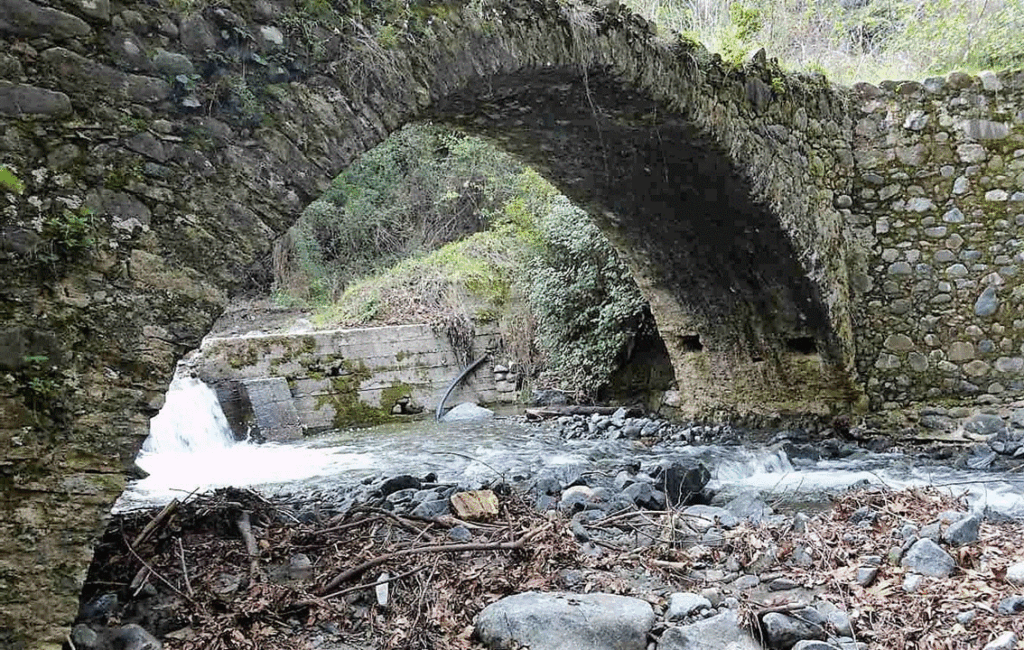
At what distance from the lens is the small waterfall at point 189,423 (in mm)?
7176

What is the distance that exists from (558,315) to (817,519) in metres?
5.40

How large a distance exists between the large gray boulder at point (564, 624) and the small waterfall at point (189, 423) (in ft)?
17.7

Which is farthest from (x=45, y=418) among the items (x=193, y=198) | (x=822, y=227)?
(x=822, y=227)

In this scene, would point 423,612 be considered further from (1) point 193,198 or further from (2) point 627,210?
(2) point 627,210

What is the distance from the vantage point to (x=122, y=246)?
2410 millimetres

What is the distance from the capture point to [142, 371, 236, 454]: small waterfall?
718 centimetres

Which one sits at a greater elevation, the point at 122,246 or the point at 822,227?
the point at 822,227

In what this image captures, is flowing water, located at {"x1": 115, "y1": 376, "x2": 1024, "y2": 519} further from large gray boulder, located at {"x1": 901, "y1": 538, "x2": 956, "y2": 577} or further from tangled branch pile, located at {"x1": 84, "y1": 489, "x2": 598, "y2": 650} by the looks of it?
tangled branch pile, located at {"x1": 84, "y1": 489, "x2": 598, "y2": 650}

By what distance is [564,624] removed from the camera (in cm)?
240

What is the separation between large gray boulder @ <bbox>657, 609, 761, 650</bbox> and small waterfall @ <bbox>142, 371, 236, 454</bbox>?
5.79 meters

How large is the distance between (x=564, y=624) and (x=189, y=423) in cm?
619

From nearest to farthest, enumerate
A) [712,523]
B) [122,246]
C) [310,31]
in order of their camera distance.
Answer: [122,246], [310,31], [712,523]

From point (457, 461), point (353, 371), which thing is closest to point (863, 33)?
point (457, 461)

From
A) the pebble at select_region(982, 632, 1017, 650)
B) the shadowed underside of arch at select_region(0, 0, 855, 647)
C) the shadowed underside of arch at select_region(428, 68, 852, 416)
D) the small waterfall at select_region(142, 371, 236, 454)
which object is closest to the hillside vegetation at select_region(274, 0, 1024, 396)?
the shadowed underside of arch at select_region(428, 68, 852, 416)
